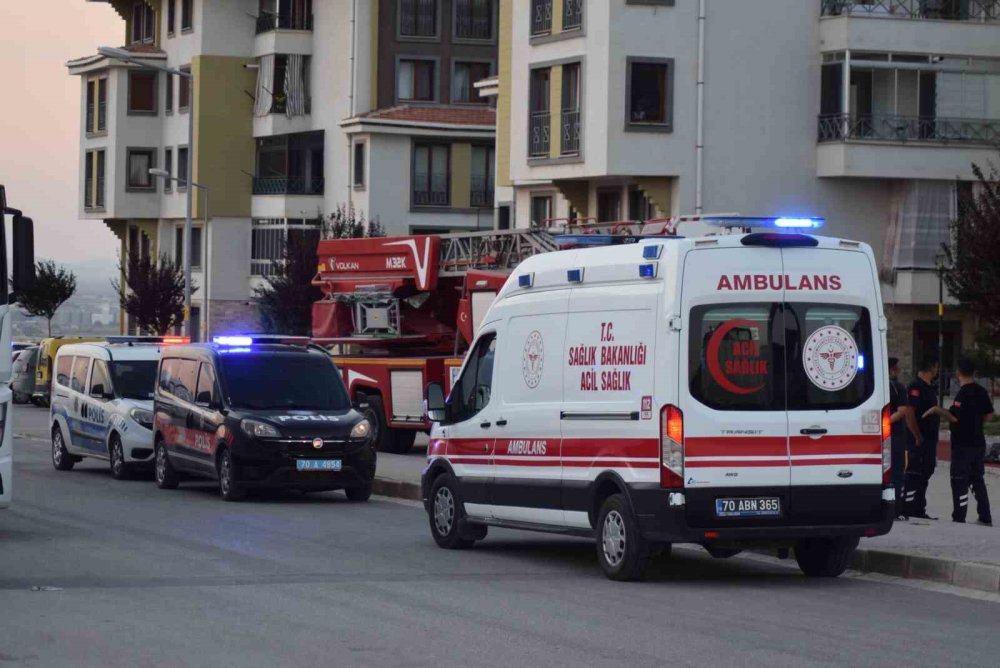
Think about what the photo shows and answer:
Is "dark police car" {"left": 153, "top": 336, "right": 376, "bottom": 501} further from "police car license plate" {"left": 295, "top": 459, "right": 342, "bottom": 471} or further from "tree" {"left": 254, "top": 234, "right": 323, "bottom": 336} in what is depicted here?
"tree" {"left": 254, "top": 234, "right": 323, "bottom": 336}

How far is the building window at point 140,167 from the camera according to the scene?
72.3 m

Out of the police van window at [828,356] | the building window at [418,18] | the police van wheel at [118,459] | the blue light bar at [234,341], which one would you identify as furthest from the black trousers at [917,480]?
the building window at [418,18]

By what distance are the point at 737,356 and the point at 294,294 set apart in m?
44.5

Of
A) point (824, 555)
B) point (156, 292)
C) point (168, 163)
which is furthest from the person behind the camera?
point (168, 163)

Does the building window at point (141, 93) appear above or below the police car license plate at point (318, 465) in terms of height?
above

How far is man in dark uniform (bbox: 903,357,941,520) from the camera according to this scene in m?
19.2

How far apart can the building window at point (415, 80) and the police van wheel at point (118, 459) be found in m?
39.5

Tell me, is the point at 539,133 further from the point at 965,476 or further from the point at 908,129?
the point at 965,476

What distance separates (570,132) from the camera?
139 feet

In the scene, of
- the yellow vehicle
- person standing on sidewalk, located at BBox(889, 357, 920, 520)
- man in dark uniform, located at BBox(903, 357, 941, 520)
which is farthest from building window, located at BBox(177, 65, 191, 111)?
person standing on sidewalk, located at BBox(889, 357, 920, 520)

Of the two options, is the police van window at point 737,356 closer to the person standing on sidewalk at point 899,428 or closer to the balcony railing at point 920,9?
the person standing on sidewalk at point 899,428

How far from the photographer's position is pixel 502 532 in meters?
18.5

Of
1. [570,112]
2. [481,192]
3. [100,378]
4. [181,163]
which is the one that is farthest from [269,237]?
[100,378]

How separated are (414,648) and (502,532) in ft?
27.1
